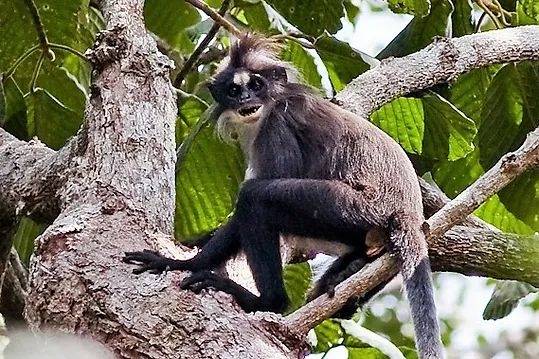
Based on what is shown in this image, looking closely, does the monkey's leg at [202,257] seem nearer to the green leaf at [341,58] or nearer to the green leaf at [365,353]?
the green leaf at [365,353]

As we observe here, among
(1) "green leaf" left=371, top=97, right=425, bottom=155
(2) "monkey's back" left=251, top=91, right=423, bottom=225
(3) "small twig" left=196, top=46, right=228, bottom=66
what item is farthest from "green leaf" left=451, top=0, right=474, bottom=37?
(2) "monkey's back" left=251, top=91, right=423, bottom=225

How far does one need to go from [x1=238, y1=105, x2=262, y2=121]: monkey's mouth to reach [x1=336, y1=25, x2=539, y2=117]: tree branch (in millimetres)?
332

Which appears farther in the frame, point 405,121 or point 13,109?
point 405,121

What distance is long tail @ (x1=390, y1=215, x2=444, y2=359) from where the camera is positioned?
310 cm

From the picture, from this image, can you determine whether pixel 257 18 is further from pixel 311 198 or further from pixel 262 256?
pixel 262 256

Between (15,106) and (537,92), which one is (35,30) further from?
(537,92)

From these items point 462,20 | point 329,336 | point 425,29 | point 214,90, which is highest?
point 462,20

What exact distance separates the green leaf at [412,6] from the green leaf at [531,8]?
0.44m

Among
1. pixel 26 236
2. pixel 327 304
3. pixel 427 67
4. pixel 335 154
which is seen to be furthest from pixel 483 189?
pixel 26 236

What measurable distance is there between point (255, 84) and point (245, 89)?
45 mm

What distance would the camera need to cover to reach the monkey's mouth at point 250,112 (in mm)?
4117

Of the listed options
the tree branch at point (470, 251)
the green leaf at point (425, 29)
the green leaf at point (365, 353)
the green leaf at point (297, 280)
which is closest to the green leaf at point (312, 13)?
the green leaf at point (425, 29)

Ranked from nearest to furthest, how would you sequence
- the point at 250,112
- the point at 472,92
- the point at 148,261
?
1. the point at 148,261
2. the point at 250,112
3. the point at 472,92

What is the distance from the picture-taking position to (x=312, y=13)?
4.62m
